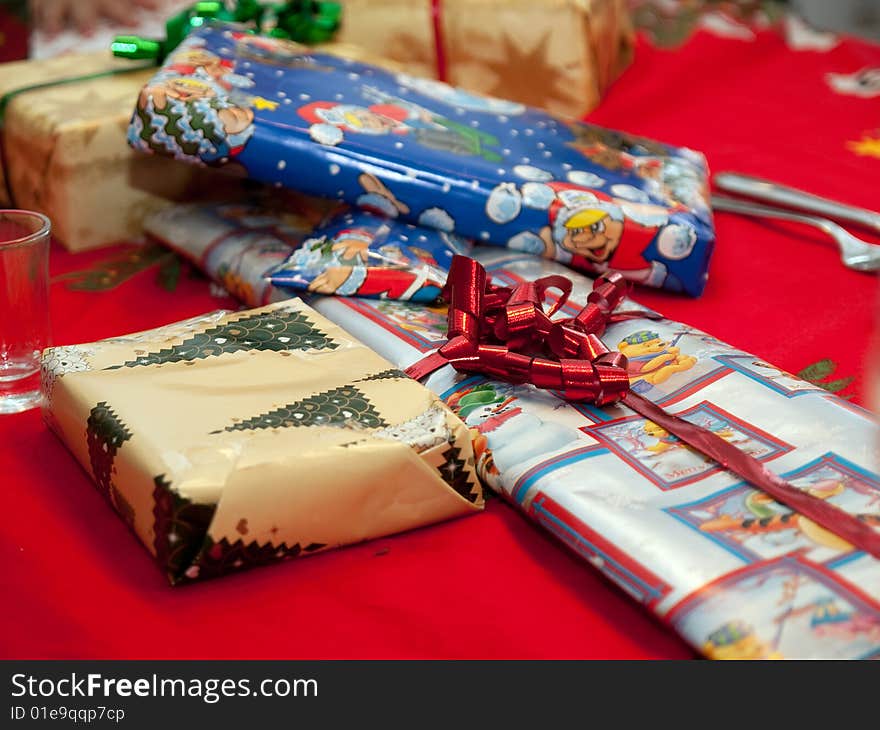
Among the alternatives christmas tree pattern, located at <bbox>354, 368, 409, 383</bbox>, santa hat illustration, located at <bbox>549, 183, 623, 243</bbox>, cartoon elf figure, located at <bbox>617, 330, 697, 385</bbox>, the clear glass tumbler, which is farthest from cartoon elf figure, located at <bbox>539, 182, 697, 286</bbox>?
the clear glass tumbler

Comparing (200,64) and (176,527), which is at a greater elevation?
(200,64)

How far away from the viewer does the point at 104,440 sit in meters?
0.51

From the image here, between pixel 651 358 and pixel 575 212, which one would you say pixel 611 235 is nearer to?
pixel 575 212

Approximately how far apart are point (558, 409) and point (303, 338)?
0.48 feet

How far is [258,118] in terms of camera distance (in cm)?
75

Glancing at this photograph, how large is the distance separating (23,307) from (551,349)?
0.30 metres

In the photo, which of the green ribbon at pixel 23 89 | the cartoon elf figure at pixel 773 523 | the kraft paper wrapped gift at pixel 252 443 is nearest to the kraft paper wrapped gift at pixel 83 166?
the green ribbon at pixel 23 89

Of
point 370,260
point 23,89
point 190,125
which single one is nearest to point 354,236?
point 370,260

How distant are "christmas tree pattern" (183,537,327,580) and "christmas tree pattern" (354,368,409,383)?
98mm

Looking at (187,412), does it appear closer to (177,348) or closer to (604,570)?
(177,348)

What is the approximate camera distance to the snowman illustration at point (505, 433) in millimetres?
543

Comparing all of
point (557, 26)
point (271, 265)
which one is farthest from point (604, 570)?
point (557, 26)

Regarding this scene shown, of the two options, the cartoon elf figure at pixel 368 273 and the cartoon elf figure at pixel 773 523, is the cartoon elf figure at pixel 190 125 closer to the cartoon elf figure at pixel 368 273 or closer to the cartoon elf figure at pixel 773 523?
the cartoon elf figure at pixel 368 273
